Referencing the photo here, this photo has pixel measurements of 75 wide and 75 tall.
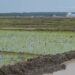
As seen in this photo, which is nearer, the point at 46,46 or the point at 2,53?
the point at 2,53

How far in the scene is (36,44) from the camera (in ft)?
40.0

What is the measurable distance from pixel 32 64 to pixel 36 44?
5.29 metres

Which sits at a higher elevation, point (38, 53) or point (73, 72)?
point (73, 72)

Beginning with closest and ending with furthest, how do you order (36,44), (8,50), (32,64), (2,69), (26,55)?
(2,69) → (32,64) → (26,55) → (8,50) → (36,44)

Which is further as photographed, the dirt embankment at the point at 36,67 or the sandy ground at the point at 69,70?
the sandy ground at the point at 69,70

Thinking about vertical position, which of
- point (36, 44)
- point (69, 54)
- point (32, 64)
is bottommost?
point (36, 44)

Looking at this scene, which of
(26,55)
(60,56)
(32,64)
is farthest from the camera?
(26,55)

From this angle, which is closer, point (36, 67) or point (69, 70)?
point (36, 67)

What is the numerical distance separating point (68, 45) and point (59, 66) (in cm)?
449

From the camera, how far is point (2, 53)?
10719 mm

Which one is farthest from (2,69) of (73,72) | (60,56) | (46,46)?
(46,46)

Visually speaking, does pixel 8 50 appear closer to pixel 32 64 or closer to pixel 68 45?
pixel 68 45

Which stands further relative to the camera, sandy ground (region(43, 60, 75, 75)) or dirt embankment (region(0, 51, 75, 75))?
sandy ground (region(43, 60, 75, 75))

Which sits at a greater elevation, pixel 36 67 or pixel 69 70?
pixel 36 67
